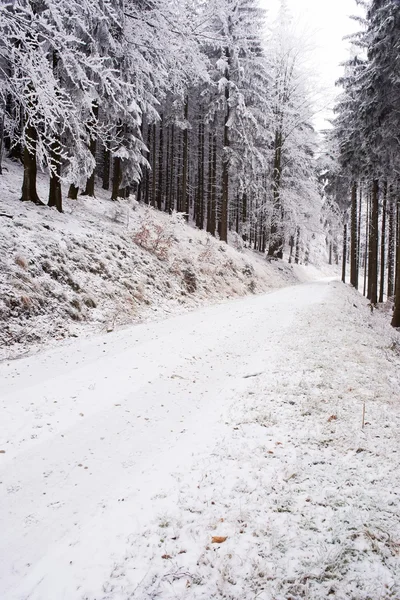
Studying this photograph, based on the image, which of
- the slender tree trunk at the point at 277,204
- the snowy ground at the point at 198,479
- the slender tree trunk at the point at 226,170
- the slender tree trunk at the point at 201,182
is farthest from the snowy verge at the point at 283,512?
the slender tree trunk at the point at 201,182

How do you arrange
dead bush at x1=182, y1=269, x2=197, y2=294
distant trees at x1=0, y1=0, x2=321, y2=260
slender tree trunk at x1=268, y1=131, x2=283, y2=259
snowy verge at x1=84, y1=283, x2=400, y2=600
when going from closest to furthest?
snowy verge at x1=84, y1=283, x2=400, y2=600
distant trees at x1=0, y1=0, x2=321, y2=260
dead bush at x1=182, y1=269, x2=197, y2=294
slender tree trunk at x1=268, y1=131, x2=283, y2=259

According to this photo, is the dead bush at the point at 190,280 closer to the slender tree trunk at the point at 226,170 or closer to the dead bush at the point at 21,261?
the dead bush at the point at 21,261

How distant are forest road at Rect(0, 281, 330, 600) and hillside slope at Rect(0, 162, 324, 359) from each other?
1.26 metres

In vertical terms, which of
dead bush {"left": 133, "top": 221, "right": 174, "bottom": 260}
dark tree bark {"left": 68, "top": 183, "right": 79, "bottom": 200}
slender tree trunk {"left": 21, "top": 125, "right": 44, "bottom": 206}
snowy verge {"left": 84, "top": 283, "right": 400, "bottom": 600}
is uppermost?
dark tree bark {"left": 68, "top": 183, "right": 79, "bottom": 200}

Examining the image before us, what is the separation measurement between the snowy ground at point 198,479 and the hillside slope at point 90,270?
5.96 feet

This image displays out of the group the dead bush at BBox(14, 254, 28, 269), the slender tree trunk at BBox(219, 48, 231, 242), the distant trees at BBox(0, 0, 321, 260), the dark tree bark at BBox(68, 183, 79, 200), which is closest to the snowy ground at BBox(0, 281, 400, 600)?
the dead bush at BBox(14, 254, 28, 269)

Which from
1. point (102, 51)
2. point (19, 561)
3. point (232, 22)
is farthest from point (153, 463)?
point (232, 22)

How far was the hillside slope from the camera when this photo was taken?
764 cm

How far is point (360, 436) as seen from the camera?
391cm

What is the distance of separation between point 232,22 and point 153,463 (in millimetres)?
25374

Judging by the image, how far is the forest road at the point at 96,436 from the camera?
249 centimetres

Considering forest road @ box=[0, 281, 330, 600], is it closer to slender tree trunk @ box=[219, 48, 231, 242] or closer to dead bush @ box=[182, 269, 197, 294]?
dead bush @ box=[182, 269, 197, 294]

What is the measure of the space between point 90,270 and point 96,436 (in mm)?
6929

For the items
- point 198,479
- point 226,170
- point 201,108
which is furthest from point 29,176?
A: point 201,108
